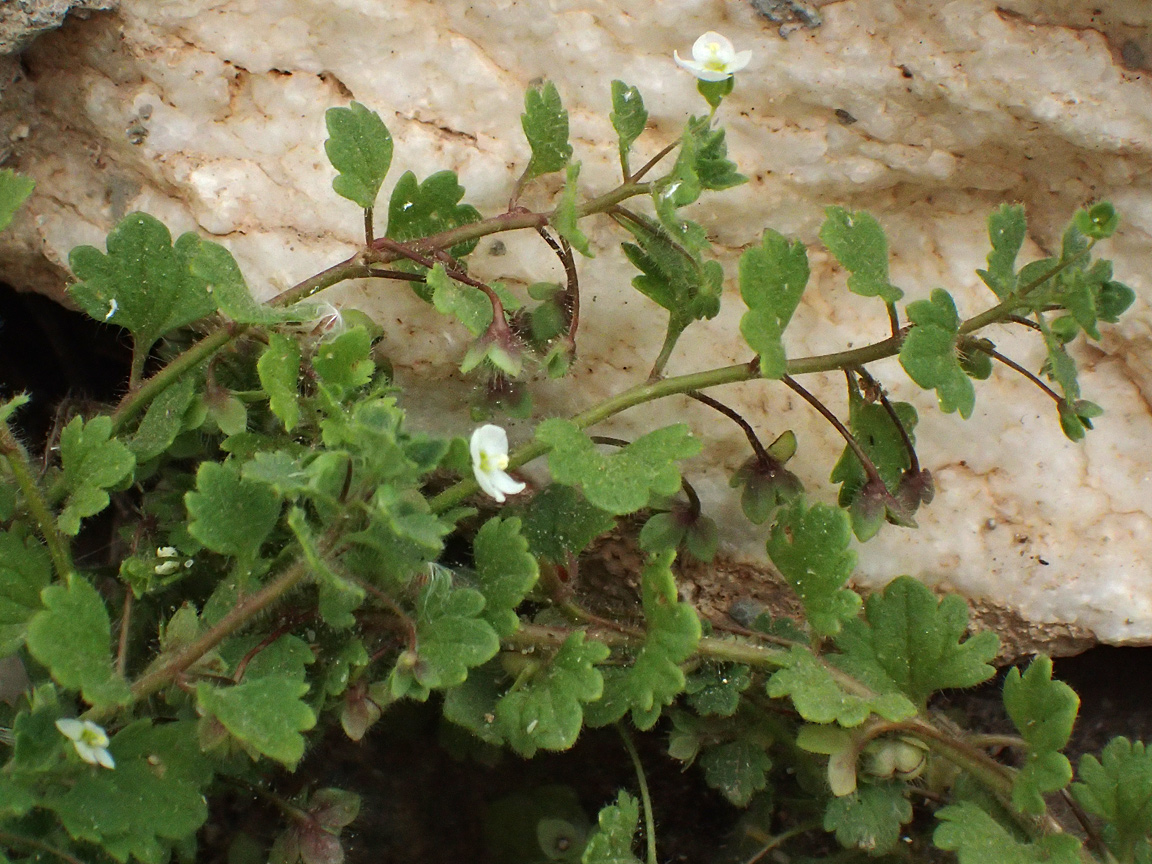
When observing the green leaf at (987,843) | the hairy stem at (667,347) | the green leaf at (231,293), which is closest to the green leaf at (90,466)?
the green leaf at (231,293)

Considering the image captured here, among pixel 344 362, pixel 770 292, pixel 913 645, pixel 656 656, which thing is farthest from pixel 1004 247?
pixel 344 362

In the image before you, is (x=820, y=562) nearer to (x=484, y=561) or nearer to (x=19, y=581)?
(x=484, y=561)

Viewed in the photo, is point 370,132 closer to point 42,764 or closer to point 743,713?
point 42,764

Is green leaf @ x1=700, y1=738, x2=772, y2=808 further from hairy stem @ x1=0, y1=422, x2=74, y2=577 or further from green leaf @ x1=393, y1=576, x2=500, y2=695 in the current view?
hairy stem @ x1=0, y1=422, x2=74, y2=577

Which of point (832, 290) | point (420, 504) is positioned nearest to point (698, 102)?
point (832, 290)

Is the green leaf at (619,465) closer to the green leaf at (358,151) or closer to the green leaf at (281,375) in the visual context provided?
the green leaf at (281,375)

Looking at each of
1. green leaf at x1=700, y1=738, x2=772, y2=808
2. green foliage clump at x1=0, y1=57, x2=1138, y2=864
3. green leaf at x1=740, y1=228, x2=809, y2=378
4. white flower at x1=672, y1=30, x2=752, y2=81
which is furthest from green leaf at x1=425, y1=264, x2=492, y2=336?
green leaf at x1=700, y1=738, x2=772, y2=808
